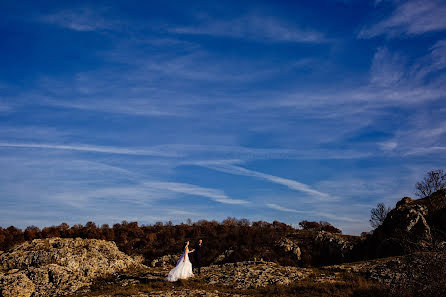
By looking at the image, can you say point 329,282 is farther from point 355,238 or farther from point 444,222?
point 355,238

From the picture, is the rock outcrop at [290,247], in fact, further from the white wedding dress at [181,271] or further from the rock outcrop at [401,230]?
the white wedding dress at [181,271]

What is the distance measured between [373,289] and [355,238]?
2720 cm

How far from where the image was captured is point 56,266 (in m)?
28.3

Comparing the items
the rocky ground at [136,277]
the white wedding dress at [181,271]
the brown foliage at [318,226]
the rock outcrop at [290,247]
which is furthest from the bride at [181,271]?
the brown foliage at [318,226]

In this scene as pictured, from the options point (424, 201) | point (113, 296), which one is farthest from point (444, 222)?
point (113, 296)

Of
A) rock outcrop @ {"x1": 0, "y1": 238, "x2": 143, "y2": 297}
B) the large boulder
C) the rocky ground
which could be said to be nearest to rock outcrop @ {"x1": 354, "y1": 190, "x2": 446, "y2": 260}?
the large boulder

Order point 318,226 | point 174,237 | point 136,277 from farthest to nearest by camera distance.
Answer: point 318,226 < point 174,237 < point 136,277

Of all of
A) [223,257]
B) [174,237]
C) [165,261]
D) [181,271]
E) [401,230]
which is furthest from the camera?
[174,237]

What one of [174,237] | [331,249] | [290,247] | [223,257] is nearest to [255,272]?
[223,257]

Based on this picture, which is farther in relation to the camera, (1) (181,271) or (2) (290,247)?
(2) (290,247)

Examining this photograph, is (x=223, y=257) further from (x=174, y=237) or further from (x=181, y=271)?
(x=181, y=271)

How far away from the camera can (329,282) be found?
2423cm

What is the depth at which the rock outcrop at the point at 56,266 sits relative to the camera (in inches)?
1013

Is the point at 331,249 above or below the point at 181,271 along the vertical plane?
above
